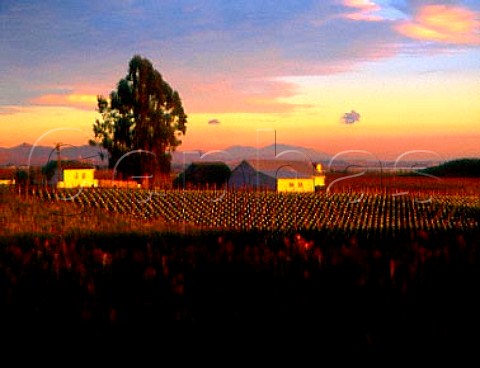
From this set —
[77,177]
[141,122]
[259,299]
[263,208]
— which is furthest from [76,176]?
[259,299]

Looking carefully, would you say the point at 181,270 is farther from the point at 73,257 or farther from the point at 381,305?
the point at 381,305

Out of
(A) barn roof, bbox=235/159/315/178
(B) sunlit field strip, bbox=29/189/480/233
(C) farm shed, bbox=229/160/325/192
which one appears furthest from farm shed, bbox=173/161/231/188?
(B) sunlit field strip, bbox=29/189/480/233

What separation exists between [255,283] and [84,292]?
153cm

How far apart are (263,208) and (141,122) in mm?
27044

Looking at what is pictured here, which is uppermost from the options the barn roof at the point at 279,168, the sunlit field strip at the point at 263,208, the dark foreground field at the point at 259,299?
the barn roof at the point at 279,168

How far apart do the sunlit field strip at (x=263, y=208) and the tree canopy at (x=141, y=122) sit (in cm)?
1761

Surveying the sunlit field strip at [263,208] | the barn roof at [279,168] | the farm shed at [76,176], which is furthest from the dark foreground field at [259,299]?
the barn roof at [279,168]

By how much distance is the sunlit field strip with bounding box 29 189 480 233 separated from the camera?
3000cm

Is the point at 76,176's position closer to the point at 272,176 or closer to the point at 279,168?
the point at 272,176

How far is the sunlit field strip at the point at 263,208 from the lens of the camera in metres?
30.0

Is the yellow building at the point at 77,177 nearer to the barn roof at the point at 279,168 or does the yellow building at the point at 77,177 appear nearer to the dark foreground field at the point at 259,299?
the barn roof at the point at 279,168

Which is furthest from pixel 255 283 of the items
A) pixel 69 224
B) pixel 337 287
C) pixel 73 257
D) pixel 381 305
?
pixel 69 224

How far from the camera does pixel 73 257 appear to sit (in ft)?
23.6

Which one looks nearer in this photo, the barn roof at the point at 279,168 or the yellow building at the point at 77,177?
the yellow building at the point at 77,177
